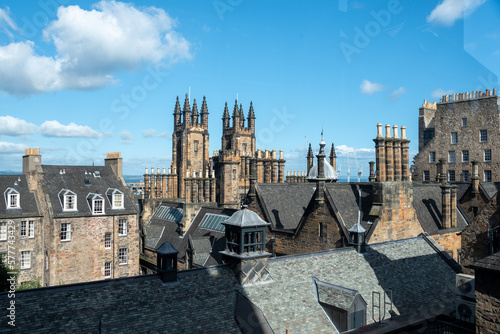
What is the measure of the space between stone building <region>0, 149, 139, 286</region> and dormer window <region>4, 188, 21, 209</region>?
0.28 feet

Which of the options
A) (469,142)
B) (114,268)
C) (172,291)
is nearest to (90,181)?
(114,268)

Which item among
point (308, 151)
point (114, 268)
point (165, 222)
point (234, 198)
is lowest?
point (114, 268)

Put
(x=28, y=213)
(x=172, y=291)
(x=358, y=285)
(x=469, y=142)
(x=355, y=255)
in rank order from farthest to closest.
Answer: (x=469, y=142) < (x=28, y=213) < (x=355, y=255) < (x=358, y=285) < (x=172, y=291)

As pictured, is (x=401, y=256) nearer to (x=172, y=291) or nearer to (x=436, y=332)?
(x=436, y=332)

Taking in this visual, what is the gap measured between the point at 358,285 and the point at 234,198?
989 inches

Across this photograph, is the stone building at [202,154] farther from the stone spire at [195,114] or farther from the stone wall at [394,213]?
the stone wall at [394,213]

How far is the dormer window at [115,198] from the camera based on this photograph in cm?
4195

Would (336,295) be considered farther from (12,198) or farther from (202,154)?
(202,154)

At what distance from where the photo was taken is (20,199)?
39562 millimetres

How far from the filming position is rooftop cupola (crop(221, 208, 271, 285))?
16562 mm

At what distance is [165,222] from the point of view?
159 feet

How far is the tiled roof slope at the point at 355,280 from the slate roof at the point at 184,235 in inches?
576

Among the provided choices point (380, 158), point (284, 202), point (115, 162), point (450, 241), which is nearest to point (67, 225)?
point (115, 162)

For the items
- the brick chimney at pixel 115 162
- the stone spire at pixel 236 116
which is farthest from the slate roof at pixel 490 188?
the stone spire at pixel 236 116
